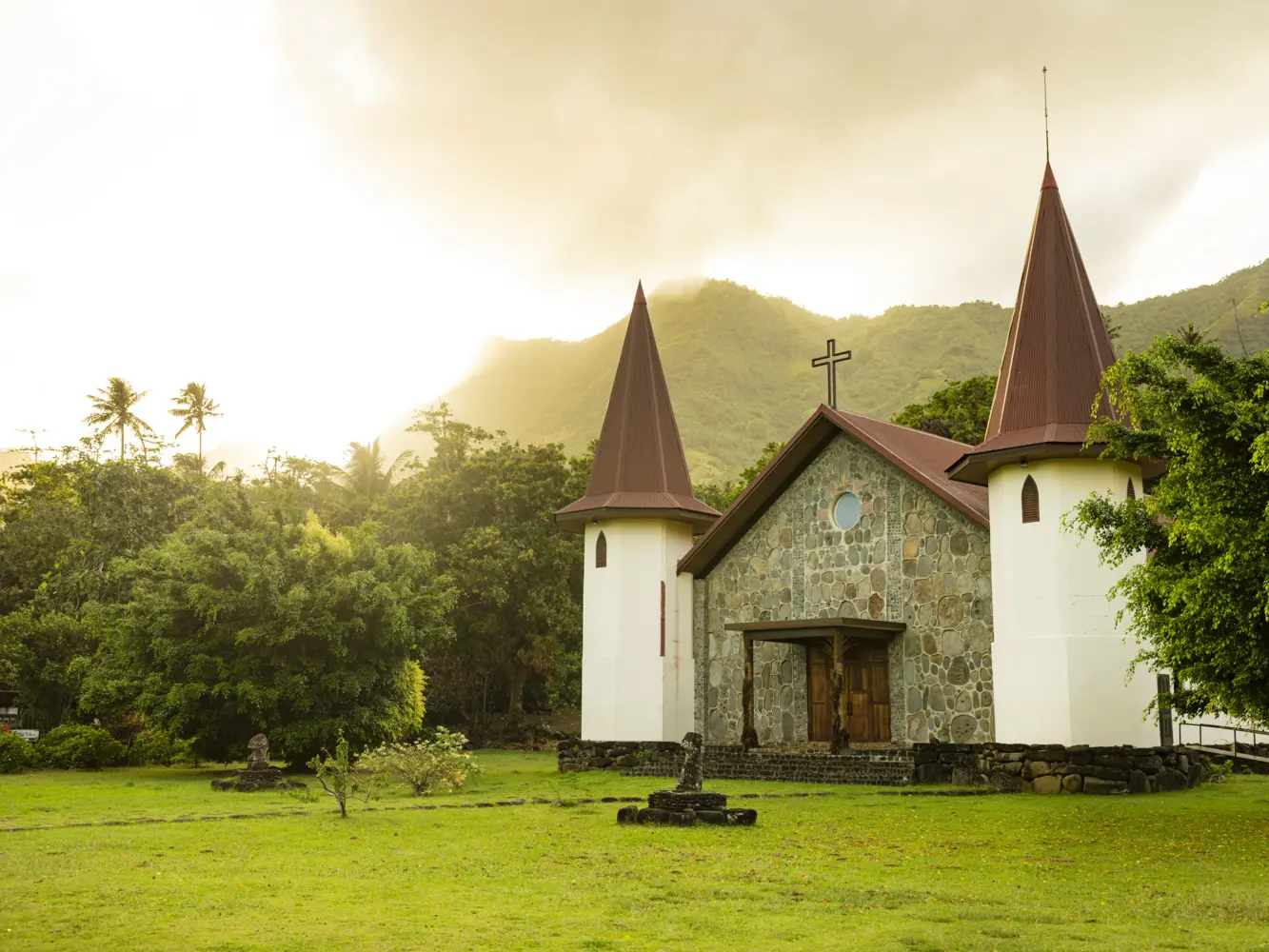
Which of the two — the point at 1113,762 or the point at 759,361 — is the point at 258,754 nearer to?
the point at 1113,762

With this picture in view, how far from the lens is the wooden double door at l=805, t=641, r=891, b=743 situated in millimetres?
22656

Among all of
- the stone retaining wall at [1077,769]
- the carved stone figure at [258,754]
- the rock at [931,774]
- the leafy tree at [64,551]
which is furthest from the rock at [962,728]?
the leafy tree at [64,551]

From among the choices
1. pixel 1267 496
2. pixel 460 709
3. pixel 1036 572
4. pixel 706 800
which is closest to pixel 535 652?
pixel 460 709

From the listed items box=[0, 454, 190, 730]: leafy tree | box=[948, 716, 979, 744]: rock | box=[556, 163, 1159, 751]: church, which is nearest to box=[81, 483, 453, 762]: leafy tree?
box=[556, 163, 1159, 751]: church

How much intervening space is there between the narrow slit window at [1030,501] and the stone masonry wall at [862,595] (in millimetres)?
1784

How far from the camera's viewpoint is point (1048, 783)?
61.2 ft

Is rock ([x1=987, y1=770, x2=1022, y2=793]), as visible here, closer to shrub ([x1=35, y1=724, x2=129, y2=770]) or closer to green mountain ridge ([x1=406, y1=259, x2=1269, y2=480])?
shrub ([x1=35, y1=724, x2=129, y2=770])

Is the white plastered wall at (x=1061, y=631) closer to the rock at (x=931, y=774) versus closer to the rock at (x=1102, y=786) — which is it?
the rock at (x=1102, y=786)

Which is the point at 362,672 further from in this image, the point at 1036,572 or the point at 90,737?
the point at 1036,572

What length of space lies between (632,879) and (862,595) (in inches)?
573

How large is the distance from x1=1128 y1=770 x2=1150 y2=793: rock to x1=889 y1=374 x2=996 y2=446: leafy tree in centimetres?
1616

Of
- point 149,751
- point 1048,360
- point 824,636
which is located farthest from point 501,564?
point 1048,360

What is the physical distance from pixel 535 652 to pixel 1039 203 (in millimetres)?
20980

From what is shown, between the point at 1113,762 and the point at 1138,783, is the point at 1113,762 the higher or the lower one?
the higher one
